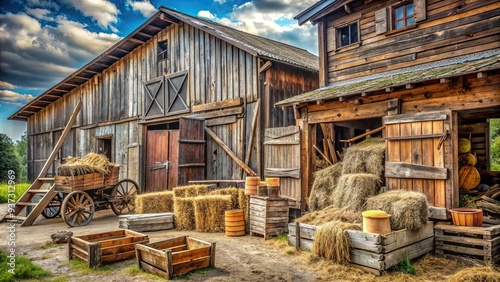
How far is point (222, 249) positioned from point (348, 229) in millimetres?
2544

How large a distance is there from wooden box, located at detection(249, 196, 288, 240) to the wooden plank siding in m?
4.27

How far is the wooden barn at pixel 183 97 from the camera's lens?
10.3 m

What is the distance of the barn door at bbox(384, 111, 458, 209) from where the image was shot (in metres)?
6.18

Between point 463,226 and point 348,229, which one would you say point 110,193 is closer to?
point 348,229

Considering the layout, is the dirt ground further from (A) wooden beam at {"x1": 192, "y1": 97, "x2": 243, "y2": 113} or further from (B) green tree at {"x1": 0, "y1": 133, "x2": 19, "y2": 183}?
(B) green tree at {"x1": 0, "y1": 133, "x2": 19, "y2": 183}

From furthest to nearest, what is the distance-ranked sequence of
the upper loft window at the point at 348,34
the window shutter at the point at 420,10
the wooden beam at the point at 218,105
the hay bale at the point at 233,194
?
the wooden beam at the point at 218,105 → the upper loft window at the point at 348,34 → the hay bale at the point at 233,194 → the window shutter at the point at 420,10

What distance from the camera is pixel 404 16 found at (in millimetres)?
8383

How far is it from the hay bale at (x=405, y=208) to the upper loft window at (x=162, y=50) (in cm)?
1035

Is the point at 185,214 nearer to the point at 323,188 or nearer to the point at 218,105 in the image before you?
the point at 323,188

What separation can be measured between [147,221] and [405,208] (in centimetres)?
Result: 612

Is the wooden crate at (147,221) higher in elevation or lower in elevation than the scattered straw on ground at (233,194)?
lower

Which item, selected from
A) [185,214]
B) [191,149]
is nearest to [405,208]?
[185,214]

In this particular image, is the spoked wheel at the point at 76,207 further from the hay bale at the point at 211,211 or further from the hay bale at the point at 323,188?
the hay bale at the point at 323,188

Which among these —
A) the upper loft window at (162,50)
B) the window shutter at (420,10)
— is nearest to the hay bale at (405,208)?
the window shutter at (420,10)
